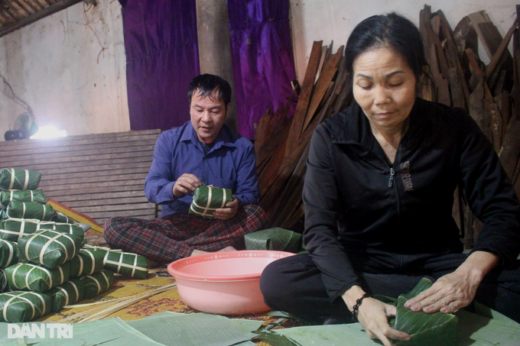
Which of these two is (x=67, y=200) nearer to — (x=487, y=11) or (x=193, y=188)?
(x=193, y=188)

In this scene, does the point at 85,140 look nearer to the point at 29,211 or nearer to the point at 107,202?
the point at 107,202

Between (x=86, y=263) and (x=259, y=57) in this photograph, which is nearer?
(x=86, y=263)

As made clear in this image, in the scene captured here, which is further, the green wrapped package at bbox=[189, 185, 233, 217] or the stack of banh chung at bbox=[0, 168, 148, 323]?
the green wrapped package at bbox=[189, 185, 233, 217]

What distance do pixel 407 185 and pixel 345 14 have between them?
10.2ft

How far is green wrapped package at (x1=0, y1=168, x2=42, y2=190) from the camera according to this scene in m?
2.23

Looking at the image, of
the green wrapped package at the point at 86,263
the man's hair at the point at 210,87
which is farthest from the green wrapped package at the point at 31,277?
the man's hair at the point at 210,87

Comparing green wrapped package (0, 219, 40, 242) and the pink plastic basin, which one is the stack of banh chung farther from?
the pink plastic basin

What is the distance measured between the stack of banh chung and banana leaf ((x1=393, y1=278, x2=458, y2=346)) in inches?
58.3

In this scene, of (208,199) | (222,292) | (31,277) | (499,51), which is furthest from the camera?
(499,51)

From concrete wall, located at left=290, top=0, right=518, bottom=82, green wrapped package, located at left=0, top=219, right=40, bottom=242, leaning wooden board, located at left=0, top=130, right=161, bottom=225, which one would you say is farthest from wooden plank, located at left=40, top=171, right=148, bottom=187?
concrete wall, located at left=290, top=0, right=518, bottom=82

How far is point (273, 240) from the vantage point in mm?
2516

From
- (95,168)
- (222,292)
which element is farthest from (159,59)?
(222,292)

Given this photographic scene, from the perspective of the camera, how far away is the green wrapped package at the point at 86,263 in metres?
2.07

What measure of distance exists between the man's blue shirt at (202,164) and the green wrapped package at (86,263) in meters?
0.76
